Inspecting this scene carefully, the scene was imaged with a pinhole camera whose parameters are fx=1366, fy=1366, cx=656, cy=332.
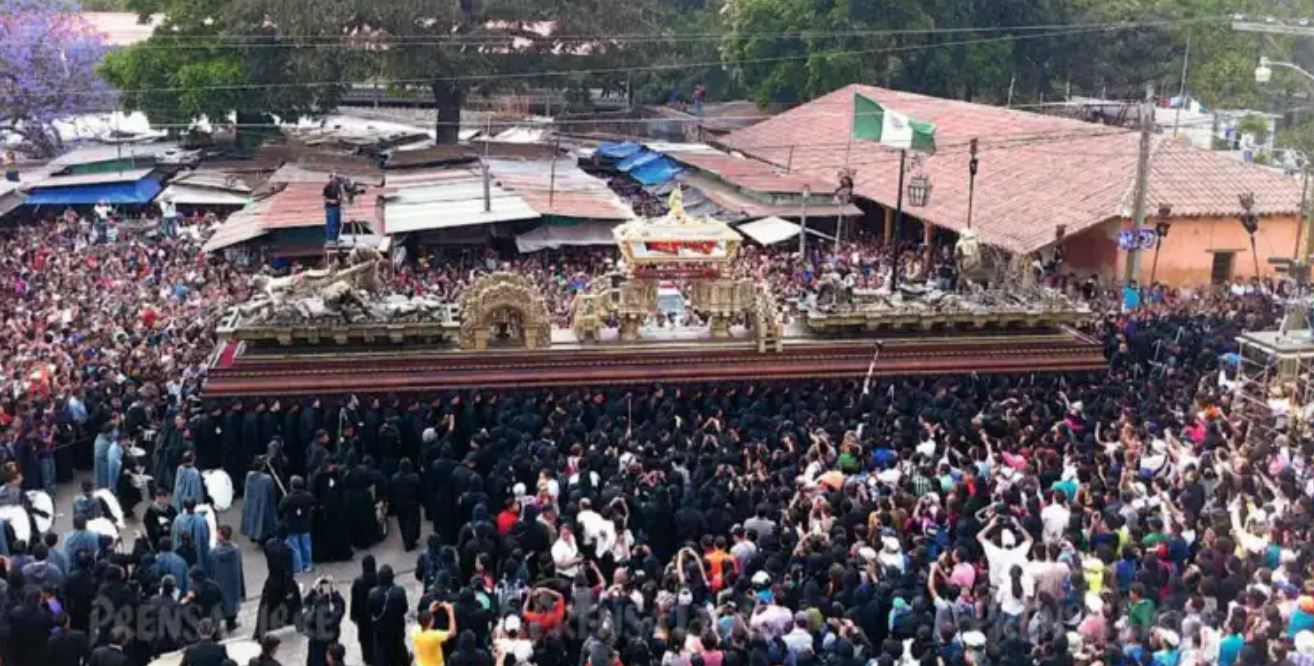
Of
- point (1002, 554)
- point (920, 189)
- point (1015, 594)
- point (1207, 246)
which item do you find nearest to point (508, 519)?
point (1002, 554)

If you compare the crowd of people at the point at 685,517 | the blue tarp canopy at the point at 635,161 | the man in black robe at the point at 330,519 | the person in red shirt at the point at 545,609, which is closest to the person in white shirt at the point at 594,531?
the crowd of people at the point at 685,517

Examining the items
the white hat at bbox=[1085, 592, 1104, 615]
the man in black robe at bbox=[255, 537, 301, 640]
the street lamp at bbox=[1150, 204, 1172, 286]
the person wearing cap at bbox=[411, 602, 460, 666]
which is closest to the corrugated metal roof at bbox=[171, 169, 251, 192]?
the street lamp at bbox=[1150, 204, 1172, 286]

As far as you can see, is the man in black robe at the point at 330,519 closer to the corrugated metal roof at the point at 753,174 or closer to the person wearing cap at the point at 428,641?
the person wearing cap at the point at 428,641

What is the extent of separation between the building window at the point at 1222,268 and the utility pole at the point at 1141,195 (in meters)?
1.75

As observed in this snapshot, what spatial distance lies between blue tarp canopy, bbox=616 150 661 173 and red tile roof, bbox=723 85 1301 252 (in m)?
2.94

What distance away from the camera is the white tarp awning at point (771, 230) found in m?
26.7

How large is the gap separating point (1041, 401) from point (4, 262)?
1753cm

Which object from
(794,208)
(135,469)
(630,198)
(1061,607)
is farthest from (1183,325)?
(630,198)

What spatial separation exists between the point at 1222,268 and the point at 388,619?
18.2 metres

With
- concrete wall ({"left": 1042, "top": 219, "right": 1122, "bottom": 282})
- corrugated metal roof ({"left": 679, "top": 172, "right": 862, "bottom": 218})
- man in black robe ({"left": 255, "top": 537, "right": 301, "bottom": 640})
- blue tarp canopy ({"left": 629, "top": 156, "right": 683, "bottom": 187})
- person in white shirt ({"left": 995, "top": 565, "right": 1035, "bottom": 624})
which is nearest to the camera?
person in white shirt ({"left": 995, "top": 565, "right": 1035, "bottom": 624})

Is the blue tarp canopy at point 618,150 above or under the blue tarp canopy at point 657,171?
above

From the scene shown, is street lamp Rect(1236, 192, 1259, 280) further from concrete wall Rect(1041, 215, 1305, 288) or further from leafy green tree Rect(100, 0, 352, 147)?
leafy green tree Rect(100, 0, 352, 147)

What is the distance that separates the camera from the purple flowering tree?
34.7m

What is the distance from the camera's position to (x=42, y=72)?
35094mm
